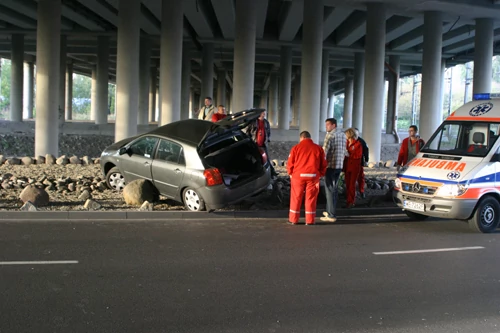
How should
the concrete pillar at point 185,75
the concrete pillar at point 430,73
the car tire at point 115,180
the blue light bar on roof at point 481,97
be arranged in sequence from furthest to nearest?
1. the concrete pillar at point 185,75
2. the concrete pillar at point 430,73
3. the car tire at point 115,180
4. the blue light bar on roof at point 481,97

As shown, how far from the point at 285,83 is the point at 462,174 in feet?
123

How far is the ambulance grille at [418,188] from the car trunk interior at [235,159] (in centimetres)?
293

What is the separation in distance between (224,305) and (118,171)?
7.62 m

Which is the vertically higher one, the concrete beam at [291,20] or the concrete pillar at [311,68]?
the concrete beam at [291,20]

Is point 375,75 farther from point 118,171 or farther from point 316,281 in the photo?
point 316,281

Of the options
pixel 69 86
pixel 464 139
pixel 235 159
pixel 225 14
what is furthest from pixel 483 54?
pixel 69 86

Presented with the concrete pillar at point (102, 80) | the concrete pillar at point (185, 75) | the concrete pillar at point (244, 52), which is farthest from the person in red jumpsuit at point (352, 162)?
the concrete pillar at point (185, 75)

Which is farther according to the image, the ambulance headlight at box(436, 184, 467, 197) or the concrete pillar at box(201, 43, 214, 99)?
the concrete pillar at box(201, 43, 214, 99)

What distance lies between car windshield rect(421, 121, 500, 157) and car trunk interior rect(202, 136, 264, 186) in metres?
3.59

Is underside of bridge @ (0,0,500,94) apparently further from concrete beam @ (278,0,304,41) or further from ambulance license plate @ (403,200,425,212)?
ambulance license plate @ (403,200,425,212)

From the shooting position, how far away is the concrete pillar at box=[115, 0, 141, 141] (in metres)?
A: 24.2

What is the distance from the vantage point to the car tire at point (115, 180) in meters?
12.7

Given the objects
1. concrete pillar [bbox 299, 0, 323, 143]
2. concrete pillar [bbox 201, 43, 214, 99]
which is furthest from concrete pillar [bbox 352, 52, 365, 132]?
concrete pillar [bbox 299, 0, 323, 143]

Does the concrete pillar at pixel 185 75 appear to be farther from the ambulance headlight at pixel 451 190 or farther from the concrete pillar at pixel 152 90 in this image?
the ambulance headlight at pixel 451 190
